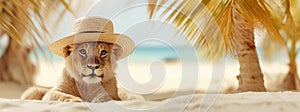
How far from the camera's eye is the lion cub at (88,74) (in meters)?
0.98

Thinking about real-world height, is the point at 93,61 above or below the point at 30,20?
below

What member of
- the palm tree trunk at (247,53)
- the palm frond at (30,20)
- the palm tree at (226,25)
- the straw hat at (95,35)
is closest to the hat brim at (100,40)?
the straw hat at (95,35)

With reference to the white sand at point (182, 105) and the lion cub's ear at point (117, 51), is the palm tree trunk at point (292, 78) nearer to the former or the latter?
the white sand at point (182, 105)

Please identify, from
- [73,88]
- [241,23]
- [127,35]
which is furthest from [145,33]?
[241,23]

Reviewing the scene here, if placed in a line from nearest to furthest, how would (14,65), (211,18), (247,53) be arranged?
(211,18), (247,53), (14,65)

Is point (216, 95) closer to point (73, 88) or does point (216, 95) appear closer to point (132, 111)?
point (132, 111)

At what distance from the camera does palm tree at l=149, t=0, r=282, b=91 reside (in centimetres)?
123

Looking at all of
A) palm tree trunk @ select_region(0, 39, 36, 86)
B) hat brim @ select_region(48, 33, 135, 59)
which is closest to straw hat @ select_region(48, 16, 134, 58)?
hat brim @ select_region(48, 33, 135, 59)

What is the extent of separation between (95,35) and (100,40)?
15mm

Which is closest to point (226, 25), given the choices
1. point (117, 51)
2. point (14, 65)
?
point (117, 51)

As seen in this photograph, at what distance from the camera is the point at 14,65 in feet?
8.19

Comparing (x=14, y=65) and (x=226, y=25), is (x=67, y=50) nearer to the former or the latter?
→ (x=226, y=25)

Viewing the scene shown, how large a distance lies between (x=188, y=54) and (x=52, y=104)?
0.38 meters

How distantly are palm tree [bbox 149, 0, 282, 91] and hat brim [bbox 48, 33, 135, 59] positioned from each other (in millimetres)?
220
